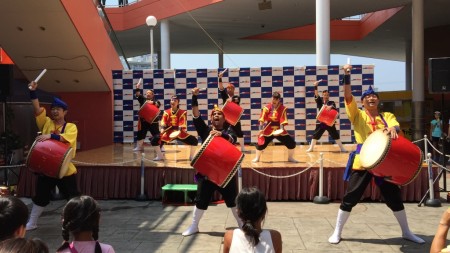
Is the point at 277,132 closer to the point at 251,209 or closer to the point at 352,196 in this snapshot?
the point at 352,196

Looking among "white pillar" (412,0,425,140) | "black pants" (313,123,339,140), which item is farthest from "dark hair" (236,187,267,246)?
"white pillar" (412,0,425,140)

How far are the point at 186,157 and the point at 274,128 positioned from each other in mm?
1646

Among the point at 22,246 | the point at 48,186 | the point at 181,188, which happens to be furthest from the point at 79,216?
the point at 181,188

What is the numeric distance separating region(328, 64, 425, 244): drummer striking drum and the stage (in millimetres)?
1894

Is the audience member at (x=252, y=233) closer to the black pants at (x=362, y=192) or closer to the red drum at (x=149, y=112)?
the black pants at (x=362, y=192)

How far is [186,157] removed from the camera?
748cm

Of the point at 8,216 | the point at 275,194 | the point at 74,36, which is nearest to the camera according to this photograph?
the point at 8,216

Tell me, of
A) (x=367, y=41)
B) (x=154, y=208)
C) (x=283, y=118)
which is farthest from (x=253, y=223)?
(x=367, y=41)

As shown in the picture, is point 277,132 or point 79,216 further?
point 277,132

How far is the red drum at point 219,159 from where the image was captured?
384cm

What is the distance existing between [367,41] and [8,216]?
1940cm

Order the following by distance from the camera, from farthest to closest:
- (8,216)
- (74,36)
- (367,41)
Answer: (367,41) → (74,36) → (8,216)

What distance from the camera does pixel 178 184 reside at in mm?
6156

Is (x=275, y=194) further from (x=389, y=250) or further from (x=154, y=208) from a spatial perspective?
(x=389, y=250)
